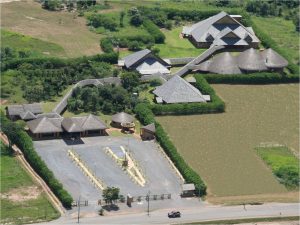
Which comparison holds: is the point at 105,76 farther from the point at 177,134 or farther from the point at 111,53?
the point at 177,134

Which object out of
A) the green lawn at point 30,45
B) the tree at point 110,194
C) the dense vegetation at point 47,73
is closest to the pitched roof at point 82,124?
the dense vegetation at point 47,73

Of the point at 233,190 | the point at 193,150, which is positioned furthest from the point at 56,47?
the point at 233,190

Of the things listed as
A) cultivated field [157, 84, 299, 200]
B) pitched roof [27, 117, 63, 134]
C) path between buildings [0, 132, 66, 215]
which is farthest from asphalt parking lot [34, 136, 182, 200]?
cultivated field [157, 84, 299, 200]

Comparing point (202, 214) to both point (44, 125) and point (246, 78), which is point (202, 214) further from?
point (246, 78)

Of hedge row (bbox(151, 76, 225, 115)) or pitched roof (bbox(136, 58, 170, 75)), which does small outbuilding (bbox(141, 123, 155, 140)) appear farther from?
pitched roof (bbox(136, 58, 170, 75))

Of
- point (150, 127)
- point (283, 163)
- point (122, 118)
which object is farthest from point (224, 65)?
point (283, 163)
